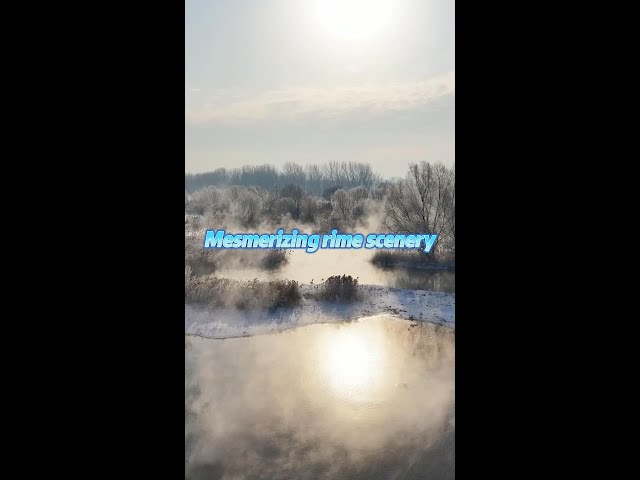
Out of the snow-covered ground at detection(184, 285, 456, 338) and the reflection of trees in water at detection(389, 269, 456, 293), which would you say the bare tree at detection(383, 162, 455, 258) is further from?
the snow-covered ground at detection(184, 285, 456, 338)

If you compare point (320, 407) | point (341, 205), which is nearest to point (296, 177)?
point (341, 205)

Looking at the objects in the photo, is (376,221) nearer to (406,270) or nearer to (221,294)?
(406,270)

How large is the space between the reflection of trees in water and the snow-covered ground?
4 cm

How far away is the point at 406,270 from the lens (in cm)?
334

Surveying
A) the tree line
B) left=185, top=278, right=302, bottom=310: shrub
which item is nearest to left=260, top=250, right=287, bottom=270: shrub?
left=185, top=278, right=302, bottom=310: shrub

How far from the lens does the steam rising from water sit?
3203mm

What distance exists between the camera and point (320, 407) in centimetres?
322

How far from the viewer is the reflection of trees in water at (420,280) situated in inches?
131

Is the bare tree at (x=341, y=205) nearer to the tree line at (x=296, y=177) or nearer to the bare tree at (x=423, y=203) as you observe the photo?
the tree line at (x=296, y=177)

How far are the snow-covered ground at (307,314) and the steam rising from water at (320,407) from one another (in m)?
0.07
